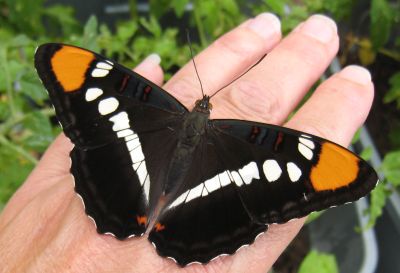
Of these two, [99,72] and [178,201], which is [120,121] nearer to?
[99,72]

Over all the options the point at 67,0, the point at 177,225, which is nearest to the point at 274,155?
the point at 177,225

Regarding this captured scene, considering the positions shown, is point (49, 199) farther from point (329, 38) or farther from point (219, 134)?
point (329, 38)

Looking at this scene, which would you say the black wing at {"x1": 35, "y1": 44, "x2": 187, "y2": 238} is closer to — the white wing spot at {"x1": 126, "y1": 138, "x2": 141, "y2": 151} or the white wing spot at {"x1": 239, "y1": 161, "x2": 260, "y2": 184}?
the white wing spot at {"x1": 126, "y1": 138, "x2": 141, "y2": 151}

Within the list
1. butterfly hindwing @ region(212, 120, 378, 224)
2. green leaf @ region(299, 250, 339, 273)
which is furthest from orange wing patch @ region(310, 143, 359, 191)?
green leaf @ region(299, 250, 339, 273)

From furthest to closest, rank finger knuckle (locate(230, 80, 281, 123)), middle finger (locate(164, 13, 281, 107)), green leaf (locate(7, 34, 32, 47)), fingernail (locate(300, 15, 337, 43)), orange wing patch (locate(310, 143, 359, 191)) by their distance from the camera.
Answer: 1. green leaf (locate(7, 34, 32, 47))
2. fingernail (locate(300, 15, 337, 43))
3. middle finger (locate(164, 13, 281, 107))
4. finger knuckle (locate(230, 80, 281, 123))
5. orange wing patch (locate(310, 143, 359, 191))

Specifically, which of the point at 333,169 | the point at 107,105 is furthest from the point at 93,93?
the point at 333,169

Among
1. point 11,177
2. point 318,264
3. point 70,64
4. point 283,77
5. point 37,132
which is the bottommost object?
point 318,264
